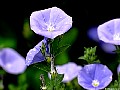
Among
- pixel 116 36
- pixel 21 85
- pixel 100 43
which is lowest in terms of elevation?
pixel 21 85

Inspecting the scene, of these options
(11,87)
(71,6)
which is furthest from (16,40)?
(11,87)

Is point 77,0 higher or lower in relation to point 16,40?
higher

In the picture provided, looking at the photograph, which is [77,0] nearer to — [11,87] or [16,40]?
[16,40]

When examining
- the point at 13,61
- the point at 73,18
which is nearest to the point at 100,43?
the point at 73,18

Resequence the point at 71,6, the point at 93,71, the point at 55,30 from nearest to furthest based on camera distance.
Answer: the point at 55,30
the point at 93,71
the point at 71,6

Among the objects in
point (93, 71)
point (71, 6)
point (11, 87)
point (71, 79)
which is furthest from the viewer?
point (71, 6)

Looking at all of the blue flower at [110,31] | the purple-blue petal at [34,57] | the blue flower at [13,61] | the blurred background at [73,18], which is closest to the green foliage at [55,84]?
the purple-blue petal at [34,57]

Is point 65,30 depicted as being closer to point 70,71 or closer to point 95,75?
point 95,75

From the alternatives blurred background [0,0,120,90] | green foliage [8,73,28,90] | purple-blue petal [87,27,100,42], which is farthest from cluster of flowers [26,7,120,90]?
purple-blue petal [87,27,100,42]
